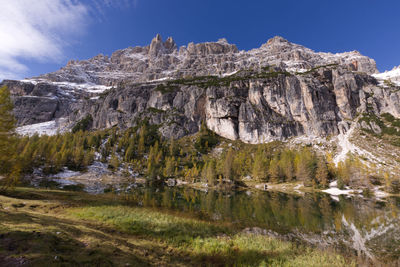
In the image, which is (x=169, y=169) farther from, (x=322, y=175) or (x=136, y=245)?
(x=136, y=245)

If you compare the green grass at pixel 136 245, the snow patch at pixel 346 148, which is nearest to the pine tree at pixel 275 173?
the snow patch at pixel 346 148

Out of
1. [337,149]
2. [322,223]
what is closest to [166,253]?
[322,223]

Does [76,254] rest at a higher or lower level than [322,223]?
higher

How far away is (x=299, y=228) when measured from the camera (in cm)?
2503

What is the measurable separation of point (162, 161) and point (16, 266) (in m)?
137

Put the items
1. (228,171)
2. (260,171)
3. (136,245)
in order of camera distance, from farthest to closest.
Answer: (228,171)
(260,171)
(136,245)

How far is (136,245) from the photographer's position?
13055 mm

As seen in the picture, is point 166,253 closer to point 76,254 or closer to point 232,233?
point 76,254

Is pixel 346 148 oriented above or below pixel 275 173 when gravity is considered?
above

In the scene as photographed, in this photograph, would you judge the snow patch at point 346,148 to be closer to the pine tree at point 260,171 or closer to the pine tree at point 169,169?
the pine tree at point 260,171

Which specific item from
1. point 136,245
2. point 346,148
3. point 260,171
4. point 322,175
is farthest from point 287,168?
point 136,245

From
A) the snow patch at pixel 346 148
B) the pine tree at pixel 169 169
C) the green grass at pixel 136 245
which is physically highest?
the snow patch at pixel 346 148

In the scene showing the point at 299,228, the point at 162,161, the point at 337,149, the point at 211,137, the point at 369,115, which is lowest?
the point at 299,228

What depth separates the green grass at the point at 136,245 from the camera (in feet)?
28.7
